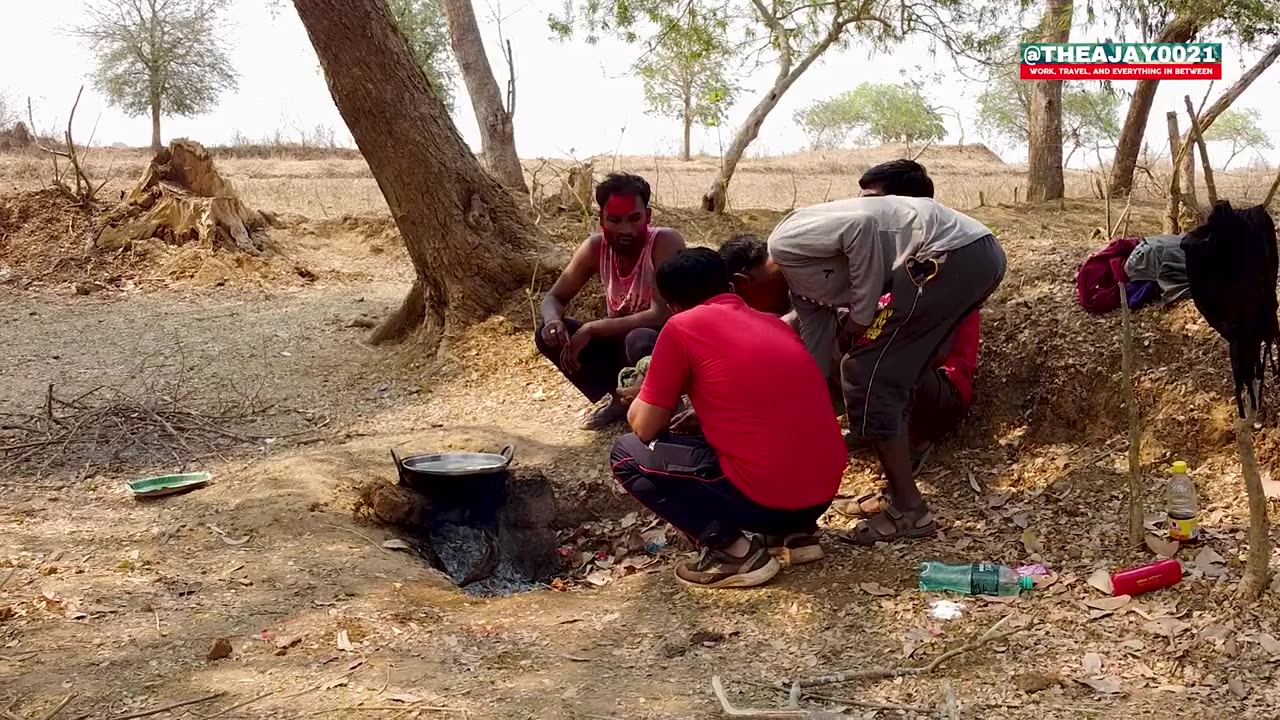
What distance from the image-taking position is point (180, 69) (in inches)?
1396

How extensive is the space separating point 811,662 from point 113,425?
3747mm

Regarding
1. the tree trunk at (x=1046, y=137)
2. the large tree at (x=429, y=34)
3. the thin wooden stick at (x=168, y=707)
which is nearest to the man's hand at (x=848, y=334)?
the thin wooden stick at (x=168, y=707)

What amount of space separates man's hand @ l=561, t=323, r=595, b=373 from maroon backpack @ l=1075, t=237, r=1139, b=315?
6.81ft

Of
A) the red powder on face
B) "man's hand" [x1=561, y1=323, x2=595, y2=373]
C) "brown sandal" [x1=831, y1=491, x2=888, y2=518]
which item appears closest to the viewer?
"brown sandal" [x1=831, y1=491, x2=888, y2=518]

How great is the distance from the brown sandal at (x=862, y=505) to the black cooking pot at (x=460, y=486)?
1.31m

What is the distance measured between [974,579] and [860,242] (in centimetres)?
109

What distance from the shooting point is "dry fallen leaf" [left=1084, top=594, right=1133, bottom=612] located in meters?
2.82

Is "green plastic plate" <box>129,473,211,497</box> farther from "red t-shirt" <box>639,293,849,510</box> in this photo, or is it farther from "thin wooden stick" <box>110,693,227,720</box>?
"red t-shirt" <box>639,293,849,510</box>

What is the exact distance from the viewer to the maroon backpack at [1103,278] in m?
4.09

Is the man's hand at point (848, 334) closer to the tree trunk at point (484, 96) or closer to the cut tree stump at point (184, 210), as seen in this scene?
the tree trunk at point (484, 96)

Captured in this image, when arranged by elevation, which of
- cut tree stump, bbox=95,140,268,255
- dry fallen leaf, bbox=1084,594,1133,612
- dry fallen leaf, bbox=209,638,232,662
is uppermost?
cut tree stump, bbox=95,140,268,255

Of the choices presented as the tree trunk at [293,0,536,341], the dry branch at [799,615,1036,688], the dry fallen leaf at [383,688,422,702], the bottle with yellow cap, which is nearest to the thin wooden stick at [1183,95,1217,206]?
the bottle with yellow cap

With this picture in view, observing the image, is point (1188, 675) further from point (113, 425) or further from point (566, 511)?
point (113, 425)

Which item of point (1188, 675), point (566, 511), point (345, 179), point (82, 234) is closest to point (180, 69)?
point (345, 179)
